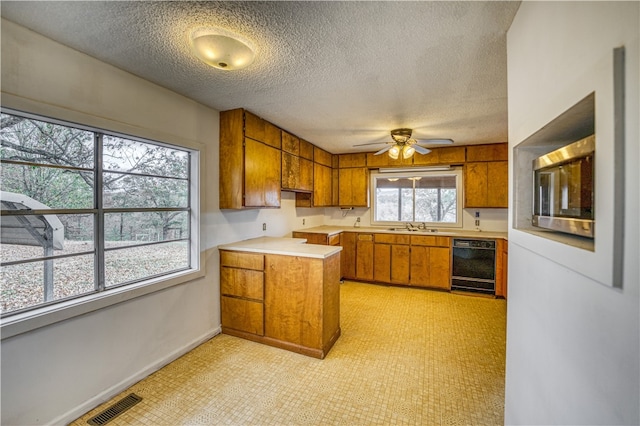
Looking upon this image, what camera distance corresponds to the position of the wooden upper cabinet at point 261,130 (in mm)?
2898

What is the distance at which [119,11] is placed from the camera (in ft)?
4.60

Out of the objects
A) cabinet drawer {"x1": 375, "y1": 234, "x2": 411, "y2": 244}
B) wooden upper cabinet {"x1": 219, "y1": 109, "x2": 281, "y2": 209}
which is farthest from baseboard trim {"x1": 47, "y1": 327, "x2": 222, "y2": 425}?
cabinet drawer {"x1": 375, "y1": 234, "x2": 411, "y2": 244}

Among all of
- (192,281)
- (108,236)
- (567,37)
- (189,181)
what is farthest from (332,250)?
(567,37)

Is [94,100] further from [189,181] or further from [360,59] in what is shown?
[360,59]

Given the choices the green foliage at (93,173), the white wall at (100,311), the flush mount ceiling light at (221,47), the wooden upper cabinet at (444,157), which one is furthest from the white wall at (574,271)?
the wooden upper cabinet at (444,157)

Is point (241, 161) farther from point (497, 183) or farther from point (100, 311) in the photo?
point (497, 183)

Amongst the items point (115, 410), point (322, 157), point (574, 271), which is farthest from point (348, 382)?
point (322, 157)

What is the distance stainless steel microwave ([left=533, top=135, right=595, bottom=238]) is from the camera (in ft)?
2.72

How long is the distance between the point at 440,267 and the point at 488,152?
6.47ft

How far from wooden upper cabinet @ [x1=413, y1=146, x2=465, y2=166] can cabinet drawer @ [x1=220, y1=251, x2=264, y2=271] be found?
326 cm

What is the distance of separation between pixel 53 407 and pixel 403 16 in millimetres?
3043

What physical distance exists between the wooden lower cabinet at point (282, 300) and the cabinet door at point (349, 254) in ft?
6.63

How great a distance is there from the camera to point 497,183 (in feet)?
14.0

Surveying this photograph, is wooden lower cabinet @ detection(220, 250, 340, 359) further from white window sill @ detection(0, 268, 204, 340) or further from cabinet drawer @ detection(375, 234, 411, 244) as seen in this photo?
cabinet drawer @ detection(375, 234, 411, 244)
